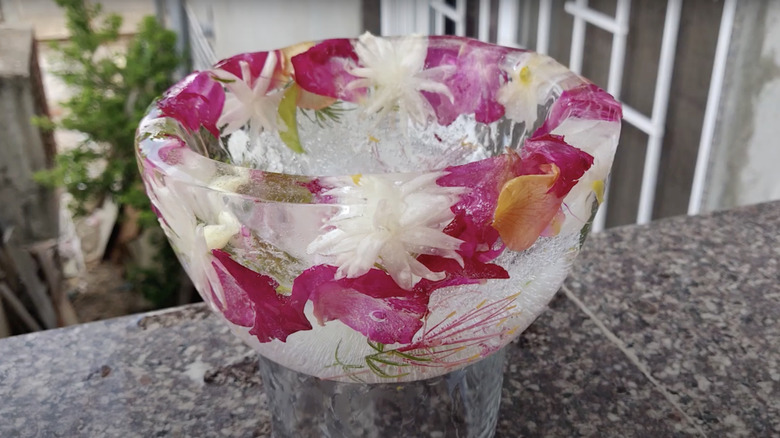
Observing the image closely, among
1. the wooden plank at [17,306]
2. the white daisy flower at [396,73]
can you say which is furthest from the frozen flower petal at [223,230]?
the wooden plank at [17,306]

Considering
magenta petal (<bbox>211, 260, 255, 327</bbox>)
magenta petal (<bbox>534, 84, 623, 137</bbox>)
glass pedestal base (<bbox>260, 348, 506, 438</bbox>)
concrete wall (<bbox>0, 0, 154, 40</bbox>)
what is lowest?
concrete wall (<bbox>0, 0, 154, 40</bbox>)

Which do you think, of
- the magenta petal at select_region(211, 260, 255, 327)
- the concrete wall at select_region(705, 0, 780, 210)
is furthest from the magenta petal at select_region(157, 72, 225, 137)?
the concrete wall at select_region(705, 0, 780, 210)

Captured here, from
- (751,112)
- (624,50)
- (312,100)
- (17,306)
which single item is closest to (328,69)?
(312,100)

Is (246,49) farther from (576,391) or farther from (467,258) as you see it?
(467,258)

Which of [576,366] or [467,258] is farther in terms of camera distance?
[576,366]

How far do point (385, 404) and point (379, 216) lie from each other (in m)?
0.16

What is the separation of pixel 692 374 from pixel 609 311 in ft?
0.28

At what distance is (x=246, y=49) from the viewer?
2.14m

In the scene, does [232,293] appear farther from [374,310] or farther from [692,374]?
[692,374]

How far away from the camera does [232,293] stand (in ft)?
1.24

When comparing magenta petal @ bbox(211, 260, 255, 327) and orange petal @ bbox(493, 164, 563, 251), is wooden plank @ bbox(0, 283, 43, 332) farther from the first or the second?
orange petal @ bbox(493, 164, 563, 251)

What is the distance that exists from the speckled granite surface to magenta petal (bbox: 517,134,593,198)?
203 millimetres

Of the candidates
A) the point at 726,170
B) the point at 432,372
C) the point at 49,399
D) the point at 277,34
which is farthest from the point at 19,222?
the point at 432,372

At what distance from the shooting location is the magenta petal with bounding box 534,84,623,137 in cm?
41
